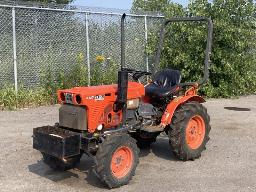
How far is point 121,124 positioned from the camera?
588 centimetres

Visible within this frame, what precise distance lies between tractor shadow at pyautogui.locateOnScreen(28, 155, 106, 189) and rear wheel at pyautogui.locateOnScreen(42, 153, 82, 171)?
0.19ft

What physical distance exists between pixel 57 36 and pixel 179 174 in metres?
6.78

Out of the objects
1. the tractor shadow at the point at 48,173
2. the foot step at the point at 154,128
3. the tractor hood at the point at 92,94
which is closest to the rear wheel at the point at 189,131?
the foot step at the point at 154,128

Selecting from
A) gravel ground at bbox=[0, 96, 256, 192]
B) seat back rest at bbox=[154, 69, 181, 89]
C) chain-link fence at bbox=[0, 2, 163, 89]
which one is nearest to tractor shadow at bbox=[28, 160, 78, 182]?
gravel ground at bbox=[0, 96, 256, 192]

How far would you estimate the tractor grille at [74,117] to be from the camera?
550 cm

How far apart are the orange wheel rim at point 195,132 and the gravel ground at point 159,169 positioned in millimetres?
245

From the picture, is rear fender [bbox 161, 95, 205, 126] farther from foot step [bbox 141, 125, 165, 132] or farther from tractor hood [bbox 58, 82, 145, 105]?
tractor hood [bbox 58, 82, 145, 105]

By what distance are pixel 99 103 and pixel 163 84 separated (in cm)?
148

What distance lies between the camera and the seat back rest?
6.69 meters

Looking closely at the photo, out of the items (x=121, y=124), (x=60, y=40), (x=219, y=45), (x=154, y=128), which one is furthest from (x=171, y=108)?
(x=219, y=45)

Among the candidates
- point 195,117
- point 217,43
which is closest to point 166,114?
point 195,117

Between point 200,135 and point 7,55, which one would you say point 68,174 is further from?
point 7,55

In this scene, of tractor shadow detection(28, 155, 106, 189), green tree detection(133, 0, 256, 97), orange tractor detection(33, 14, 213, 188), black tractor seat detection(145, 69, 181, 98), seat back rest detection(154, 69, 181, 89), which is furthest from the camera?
green tree detection(133, 0, 256, 97)

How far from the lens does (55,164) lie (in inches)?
234
